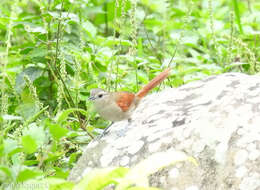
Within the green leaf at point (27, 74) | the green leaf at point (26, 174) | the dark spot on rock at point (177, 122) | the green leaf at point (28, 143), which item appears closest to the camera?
the green leaf at point (28, 143)

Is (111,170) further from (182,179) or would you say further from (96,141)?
(96,141)

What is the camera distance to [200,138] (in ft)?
9.12

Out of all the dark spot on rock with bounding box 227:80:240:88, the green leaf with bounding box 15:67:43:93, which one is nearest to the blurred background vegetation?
the green leaf with bounding box 15:67:43:93

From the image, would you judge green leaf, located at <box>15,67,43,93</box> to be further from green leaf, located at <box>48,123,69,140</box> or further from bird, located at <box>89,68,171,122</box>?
green leaf, located at <box>48,123,69,140</box>

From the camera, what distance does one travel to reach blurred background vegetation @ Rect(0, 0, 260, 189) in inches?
110

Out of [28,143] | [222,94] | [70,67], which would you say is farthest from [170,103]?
[28,143]

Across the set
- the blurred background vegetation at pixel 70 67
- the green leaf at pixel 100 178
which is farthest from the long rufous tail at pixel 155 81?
the green leaf at pixel 100 178

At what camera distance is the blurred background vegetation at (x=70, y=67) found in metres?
2.79

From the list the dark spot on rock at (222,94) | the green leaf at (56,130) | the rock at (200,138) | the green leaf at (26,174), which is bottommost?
the rock at (200,138)

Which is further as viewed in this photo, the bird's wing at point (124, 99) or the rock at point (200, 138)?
the bird's wing at point (124, 99)

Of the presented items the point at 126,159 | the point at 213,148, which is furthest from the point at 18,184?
the point at 213,148

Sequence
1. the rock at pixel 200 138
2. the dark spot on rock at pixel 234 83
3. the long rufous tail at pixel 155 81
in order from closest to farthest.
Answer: the rock at pixel 200 138, the dark spot on rock at pixel 234 83, the long rufous tail at pixel 155 81

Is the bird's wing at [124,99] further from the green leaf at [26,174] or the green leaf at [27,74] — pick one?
the green leaf at [26,174]

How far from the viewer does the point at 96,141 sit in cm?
323
